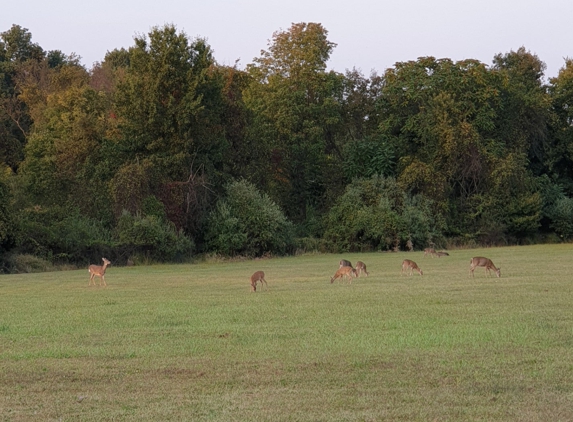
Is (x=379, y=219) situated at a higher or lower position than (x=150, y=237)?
higher

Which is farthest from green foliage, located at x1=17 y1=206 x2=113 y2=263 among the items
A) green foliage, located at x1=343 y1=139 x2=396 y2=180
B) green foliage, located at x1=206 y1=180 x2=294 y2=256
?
green foliage, located at x1=343 y1=139 x2=396 y2=180

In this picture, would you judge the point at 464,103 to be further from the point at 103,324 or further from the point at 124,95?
the point at 103,324

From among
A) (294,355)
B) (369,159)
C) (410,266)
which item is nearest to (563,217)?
(369,159)

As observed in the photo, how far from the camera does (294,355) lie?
42.4 feet

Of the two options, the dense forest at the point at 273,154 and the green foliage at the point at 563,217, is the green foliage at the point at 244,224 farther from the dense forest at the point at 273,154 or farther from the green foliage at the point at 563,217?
the green foliage at the point at 563,217

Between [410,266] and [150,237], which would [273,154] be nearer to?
[150,237]

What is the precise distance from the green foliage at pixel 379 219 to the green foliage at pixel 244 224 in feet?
19.0

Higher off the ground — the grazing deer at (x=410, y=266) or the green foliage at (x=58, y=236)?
the green foliage at (x=58, y=236)

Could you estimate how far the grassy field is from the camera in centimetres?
952

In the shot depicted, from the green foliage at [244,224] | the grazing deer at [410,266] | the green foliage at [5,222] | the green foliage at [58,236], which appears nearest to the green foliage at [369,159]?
the green foliage at [244,224]

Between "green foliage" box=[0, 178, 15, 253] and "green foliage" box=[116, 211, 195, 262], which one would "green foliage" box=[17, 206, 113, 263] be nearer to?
"green foliage" box=[0, 178, 15, 253]

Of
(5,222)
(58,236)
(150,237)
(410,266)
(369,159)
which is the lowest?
(410,266)

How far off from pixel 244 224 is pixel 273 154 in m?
9.74

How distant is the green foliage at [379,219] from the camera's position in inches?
2208
